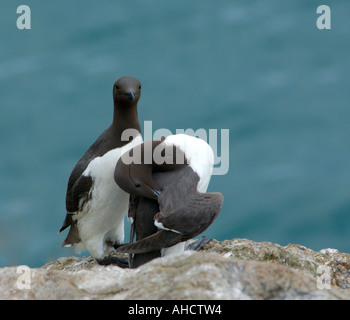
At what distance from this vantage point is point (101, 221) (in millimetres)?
6824

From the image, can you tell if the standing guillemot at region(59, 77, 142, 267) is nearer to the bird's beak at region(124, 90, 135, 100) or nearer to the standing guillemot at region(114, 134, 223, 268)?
the bird's beak at region(124, 90, 135, 100)

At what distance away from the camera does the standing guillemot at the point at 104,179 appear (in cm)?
643

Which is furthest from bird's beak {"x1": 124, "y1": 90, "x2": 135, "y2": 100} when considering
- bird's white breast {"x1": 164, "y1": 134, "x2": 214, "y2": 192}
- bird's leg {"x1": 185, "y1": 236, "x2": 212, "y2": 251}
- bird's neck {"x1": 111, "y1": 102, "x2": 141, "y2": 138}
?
bird's leg {"x1": 185, "y1": 236, "x2": 212, "y2": 251}

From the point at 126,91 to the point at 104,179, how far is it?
805 mm

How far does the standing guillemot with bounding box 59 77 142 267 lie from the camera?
6434 mm

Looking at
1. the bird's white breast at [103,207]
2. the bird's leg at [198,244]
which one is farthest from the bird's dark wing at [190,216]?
the bird's white breast at [103,207]

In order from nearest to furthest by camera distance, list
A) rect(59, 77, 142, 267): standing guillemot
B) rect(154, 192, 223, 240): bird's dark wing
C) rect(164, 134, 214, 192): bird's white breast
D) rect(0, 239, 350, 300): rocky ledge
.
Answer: rect(0, 239, 350, 300): rocky ledge, rect(154, 192, 223, 240): bird's dark wing, rect(164, 134, 214, 192): bird's white breast, rect(59, 77, 142, 267): standing guillemot

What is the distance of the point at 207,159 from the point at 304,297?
2350 millimetres

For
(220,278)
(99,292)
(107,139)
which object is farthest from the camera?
(107,139)

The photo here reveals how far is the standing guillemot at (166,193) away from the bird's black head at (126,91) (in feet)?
1.78

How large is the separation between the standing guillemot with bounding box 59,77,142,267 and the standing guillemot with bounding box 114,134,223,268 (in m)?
0.51

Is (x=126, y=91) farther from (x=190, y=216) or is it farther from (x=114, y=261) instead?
(x=114, y=261)
